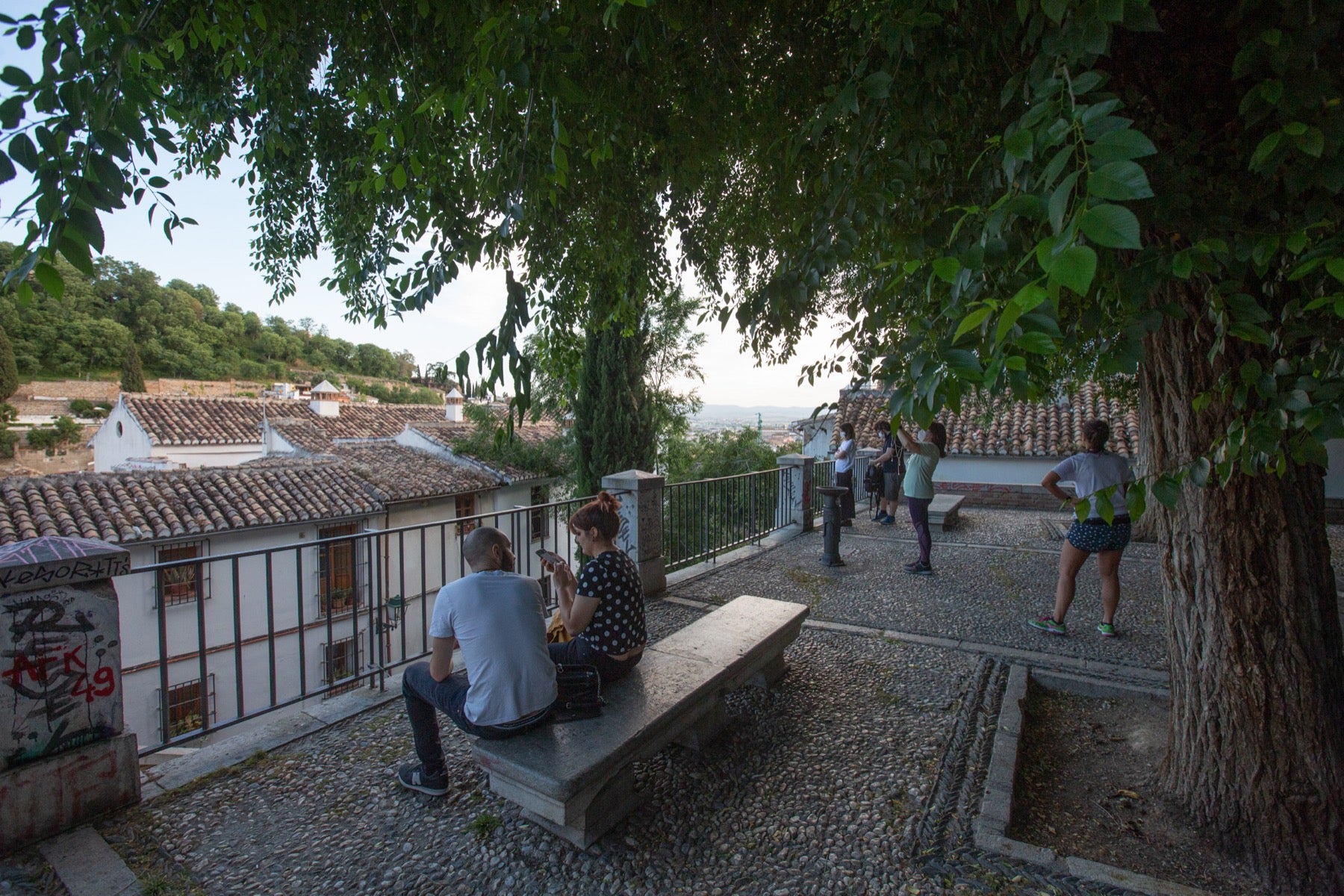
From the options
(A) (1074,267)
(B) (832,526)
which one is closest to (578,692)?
(A) (1074,267)

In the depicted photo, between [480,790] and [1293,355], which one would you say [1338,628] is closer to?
[1293,355]

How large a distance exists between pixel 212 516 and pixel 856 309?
1550cm

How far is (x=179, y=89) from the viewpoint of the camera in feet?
14.2

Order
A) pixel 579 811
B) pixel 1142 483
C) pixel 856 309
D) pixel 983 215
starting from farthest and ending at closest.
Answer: pixel 856 309
pixel 579 811
pixel 1142 483
pixel 983 215

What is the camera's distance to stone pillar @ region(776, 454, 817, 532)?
959cm

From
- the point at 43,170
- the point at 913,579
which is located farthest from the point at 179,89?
the point at 913,579

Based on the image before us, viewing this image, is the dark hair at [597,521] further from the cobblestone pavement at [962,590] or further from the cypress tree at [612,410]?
the cypress tree at [612,410]

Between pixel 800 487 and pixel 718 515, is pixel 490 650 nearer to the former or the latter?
pixel 718 515

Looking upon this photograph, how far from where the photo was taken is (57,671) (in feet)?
8.43

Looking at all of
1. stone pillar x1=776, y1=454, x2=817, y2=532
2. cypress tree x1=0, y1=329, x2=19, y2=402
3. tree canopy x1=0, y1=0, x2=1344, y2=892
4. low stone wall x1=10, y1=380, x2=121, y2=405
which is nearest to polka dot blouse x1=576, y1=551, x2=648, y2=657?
tree canopy x1=0, y1=0, x2=1344, y2=892

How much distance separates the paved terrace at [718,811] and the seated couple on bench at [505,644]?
14.3 inches

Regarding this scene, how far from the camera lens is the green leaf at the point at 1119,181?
36.3 inches

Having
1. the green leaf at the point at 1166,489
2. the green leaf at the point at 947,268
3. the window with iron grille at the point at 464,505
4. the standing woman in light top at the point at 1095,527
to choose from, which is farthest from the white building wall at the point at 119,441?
the green leaf at the point at 1166,489

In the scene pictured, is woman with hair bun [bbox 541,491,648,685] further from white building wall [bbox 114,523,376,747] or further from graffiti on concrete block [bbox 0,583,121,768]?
white building wall [bbox 114,523,376,747]
